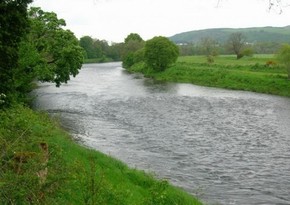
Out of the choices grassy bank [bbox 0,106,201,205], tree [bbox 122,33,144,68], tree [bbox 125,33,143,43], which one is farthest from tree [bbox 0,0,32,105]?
tree [bbox 125,33,143,43]

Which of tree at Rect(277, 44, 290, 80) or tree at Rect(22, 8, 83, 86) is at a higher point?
tree at Rect(22, 8, 83, 86)

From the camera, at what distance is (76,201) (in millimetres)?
11539

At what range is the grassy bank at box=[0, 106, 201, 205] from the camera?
7215 mm

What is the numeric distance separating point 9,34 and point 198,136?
17255mm

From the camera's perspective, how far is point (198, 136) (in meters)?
29.0

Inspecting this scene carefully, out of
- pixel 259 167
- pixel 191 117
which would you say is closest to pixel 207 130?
pixel 191 117

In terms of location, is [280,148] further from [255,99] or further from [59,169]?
[255,99]

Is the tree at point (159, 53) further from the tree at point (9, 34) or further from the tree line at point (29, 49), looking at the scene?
the tree at point (9, 34)

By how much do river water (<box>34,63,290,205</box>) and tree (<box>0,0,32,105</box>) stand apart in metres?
8.27

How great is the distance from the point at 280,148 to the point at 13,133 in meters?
20.1

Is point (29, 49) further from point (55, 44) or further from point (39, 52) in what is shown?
point (55, 44)

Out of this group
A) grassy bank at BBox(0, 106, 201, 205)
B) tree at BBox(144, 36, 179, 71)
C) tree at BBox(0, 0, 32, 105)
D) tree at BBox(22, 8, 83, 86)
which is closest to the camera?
grassy bank at BBox(0, 106, 201, 205)

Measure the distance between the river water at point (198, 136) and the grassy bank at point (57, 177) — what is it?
3.50 meters

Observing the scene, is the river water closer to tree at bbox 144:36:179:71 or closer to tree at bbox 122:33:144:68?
tree at bbox 144:36:179:71
